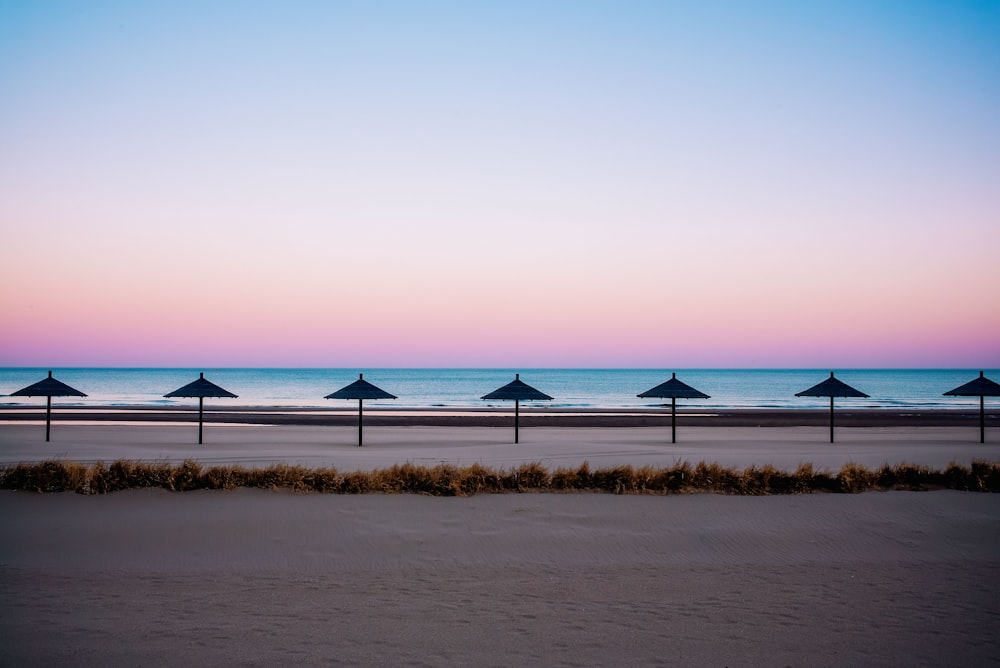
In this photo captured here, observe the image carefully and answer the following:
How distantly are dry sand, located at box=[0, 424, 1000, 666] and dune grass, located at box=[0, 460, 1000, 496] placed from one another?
385 millimetres

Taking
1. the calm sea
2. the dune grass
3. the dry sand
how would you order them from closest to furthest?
the dry sand < the dune grass < the calm sea

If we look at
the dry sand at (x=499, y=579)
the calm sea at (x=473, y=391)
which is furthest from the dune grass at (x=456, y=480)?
the calm sea at (x=473, y=391)

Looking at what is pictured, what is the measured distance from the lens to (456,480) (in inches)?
422

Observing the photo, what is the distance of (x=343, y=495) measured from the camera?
1041 cm

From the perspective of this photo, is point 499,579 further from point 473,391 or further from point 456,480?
point 473,391

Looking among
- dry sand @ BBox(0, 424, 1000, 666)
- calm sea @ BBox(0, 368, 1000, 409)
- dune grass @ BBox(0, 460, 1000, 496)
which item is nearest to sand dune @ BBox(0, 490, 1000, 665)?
dry sand @ BBox(0, 424, 1000, 666)

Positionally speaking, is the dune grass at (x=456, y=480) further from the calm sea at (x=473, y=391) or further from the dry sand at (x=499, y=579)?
the calm sea at (x=473, y=391)

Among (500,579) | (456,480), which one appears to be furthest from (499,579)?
(456,480)

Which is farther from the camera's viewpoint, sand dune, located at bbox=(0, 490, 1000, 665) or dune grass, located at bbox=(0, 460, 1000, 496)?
dune grass, located at bbox=(0, 460, 1000, 496)

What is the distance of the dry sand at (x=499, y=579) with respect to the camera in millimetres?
5320

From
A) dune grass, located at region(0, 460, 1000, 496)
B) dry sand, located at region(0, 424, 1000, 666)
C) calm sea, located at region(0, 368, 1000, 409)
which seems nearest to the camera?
dry sand, located at region(0, 424, 1000, 666)

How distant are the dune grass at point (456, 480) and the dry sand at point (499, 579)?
385 millimetres

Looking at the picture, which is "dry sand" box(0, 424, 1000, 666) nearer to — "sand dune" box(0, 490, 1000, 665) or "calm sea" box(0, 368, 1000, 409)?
"sand dune" box(0, 490, 1000, 665)

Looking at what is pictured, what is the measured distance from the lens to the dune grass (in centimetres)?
1055
